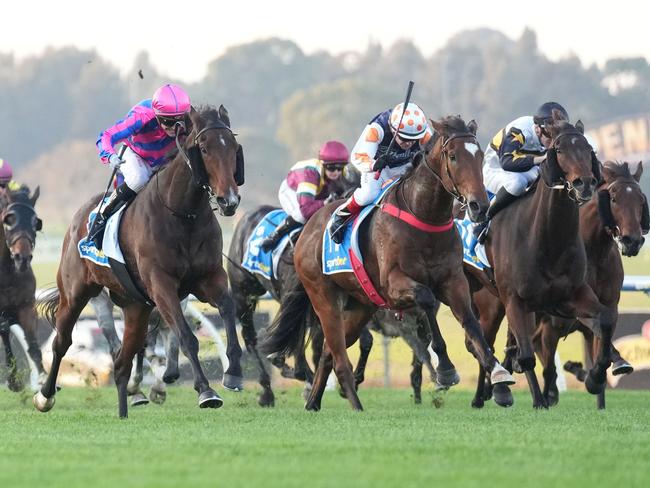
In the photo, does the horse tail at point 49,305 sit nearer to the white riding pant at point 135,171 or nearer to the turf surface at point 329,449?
the turf surface at point 329,449

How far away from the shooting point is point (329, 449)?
6445 mm

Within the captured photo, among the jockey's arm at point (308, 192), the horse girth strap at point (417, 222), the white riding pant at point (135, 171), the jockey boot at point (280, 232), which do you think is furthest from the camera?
the jockey boot at point (280, 232)

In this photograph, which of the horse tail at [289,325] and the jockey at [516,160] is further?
the horse tail at [289,325]

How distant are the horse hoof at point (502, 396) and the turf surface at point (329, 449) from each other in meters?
0.15

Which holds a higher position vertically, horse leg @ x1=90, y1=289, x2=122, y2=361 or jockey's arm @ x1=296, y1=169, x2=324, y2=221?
jockey's arm @ x1=296, y1=169, x2=324, y2=221

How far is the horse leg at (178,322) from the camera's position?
798cm

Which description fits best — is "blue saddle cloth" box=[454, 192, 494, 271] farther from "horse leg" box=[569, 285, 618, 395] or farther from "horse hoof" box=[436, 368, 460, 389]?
"horse hoof" box=[436, 368, 460, 389]

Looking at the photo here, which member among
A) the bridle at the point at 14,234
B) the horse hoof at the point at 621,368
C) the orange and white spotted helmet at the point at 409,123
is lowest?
the horse hoof at the point at 621,368

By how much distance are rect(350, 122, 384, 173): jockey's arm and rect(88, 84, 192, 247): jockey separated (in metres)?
1.16

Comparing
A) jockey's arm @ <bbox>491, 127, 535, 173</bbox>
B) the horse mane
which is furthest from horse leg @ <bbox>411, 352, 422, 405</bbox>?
the horse mane

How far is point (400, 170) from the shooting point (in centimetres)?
935

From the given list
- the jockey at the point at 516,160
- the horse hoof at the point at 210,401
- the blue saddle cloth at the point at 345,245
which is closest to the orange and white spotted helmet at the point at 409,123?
the blue saddle cloth at the point at 345,245

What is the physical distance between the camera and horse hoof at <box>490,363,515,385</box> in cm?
779

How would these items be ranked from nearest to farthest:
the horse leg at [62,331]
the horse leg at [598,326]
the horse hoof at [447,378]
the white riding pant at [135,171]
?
the horse hoof at [447,378]
the horse leg at [598,326]
the white riding pant at [135,171]
the horse leg at [62,331]
